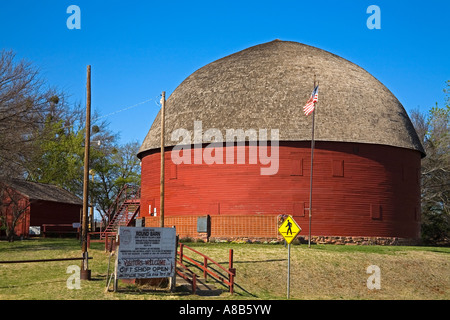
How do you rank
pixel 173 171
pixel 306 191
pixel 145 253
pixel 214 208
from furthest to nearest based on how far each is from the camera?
pixel 173 171
pixel 214 208
pixel 306 191
pixel 145 253

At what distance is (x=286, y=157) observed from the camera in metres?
32.8

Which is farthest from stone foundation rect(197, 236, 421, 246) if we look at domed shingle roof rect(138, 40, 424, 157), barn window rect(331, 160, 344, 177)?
domed shingle roof rect(138, 40, 424, 157)

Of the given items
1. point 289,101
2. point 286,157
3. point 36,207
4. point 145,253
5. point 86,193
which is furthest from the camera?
point 36,207

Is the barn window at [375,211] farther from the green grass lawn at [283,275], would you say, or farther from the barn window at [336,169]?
the green grass lawn at [283,275]

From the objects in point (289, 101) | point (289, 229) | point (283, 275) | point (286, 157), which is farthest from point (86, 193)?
point (289, 101)

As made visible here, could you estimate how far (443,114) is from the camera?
152 ft

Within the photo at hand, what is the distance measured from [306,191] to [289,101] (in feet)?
17.2

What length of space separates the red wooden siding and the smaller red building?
42.7 feet

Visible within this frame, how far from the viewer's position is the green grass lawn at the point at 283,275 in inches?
715

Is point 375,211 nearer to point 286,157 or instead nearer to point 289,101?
point 286,157

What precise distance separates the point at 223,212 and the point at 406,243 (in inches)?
425
